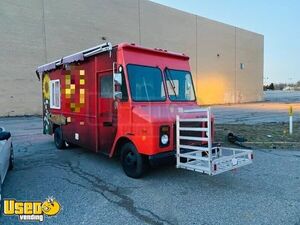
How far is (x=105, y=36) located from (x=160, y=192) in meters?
25.1

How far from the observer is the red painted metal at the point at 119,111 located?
18.1 ft

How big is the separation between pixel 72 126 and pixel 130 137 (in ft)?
9.92

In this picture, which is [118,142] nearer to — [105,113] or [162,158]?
[105,113]

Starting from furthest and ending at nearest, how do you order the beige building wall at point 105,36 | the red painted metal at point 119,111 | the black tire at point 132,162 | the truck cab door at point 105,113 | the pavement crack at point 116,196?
the beige building wall at point 105,36, the truck cab door at point 105,113, the black tire at point 132,162, the red painted metal at point 119,111, the pavement crack at point 116,196

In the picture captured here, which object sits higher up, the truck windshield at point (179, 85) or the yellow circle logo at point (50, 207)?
the truck windshield at point (179, 85)

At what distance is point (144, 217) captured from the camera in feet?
13.7

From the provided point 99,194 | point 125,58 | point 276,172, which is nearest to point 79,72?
point 125,58

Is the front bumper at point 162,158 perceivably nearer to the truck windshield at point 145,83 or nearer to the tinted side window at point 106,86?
the truck windshield at point 145,83

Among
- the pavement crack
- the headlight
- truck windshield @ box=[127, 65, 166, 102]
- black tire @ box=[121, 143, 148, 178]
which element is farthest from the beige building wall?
the headlight

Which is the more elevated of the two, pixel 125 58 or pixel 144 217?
pixel 125 58

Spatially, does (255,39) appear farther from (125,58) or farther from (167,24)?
(125,58)

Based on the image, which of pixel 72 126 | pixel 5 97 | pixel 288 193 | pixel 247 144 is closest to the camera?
pixel 288 193

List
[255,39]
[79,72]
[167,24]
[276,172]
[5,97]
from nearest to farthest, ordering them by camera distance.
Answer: [276,172]
[79,72]
[5,97]
[167,24]
[255,39]

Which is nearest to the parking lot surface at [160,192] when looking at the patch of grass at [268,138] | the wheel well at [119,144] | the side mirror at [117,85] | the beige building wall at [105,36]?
the wheel well at [119,144]
